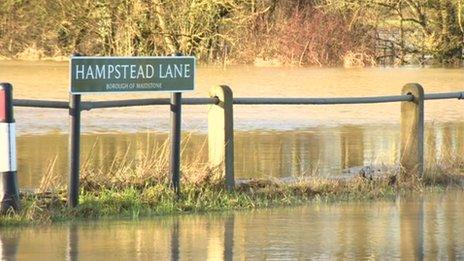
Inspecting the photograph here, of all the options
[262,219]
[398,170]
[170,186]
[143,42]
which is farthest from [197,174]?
[143,42]

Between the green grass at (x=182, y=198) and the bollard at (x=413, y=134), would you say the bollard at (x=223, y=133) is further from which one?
the bollard at (x=413, y=134)

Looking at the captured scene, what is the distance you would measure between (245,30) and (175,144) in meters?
39.2

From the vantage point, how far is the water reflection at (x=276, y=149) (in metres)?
16.3

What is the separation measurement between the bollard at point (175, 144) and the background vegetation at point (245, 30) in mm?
35658

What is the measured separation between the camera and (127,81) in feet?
37.4

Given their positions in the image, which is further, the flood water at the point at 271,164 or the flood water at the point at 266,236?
the flood water at the point at 271,164

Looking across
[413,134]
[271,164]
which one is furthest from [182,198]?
[271,164]

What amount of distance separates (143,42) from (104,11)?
80.7 inches

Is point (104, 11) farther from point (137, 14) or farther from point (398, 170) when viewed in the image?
point (398, 170)

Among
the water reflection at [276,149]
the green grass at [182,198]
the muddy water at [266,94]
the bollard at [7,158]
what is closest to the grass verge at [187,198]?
the green grass at [182,198]

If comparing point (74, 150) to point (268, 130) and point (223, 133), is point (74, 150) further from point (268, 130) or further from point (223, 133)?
point (268, 130)

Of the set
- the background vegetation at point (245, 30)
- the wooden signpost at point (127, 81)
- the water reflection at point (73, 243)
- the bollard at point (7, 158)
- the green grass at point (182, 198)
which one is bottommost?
the water reflection at point (73, 243)

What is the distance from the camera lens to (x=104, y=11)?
159 feet

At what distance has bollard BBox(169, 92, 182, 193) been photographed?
11.7 meters
